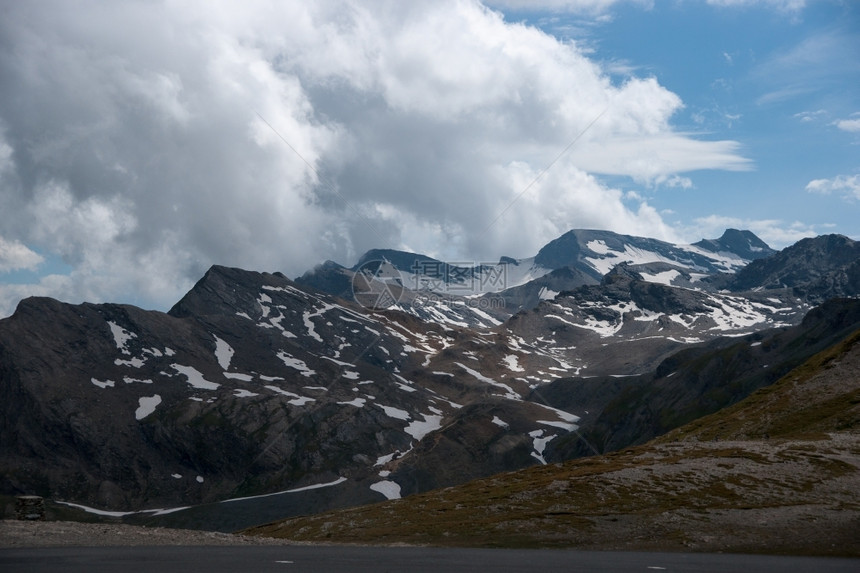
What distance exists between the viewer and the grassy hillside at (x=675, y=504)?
71062 mm

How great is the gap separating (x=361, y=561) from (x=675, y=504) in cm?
3944

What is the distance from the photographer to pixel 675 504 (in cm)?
8344

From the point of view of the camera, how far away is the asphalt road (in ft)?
168

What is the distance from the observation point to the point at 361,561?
5919 centimetres

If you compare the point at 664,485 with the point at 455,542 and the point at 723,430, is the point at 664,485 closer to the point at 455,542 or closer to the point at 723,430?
the point at 455,542

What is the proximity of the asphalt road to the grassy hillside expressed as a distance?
705cm

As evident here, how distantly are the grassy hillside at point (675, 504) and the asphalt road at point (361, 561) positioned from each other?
23.1 feet

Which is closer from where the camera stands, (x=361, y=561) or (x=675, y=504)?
(x=361, y=561)

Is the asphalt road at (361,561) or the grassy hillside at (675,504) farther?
the grassy hillside at (675,504)

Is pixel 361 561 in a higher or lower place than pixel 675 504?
lower

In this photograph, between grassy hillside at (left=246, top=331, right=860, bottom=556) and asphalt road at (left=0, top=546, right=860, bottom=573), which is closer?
asphalt road at (left=0, top=546, right=860, bottom=573)

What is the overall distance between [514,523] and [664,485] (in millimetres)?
20014

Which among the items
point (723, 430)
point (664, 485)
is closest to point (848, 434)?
point (723, 430)

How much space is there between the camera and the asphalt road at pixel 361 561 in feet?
168
